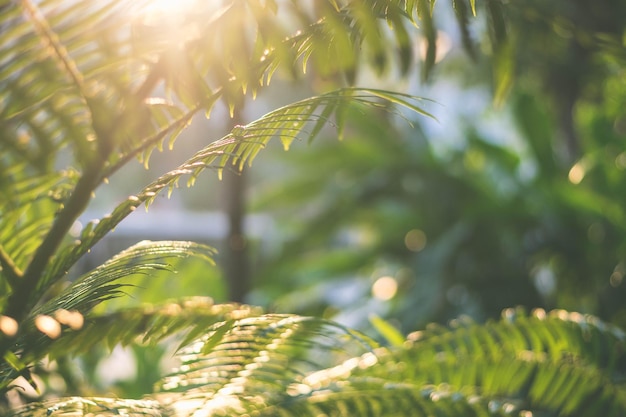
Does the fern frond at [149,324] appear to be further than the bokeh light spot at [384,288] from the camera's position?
No

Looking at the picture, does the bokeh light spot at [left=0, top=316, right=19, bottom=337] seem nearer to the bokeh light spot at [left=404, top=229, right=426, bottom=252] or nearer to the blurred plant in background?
the blurred plant in background

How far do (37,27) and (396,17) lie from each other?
0.24m

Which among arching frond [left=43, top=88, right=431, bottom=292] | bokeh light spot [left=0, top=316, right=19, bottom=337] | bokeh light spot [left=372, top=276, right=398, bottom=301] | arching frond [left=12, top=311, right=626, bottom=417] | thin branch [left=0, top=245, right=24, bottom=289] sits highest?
arching frond [left=43, top=88, right=431, bottom=292]

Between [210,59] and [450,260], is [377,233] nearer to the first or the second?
[450,260]

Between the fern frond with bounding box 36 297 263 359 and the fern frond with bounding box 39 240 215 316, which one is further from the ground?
the fern frond with bounding box 39 240 215 316

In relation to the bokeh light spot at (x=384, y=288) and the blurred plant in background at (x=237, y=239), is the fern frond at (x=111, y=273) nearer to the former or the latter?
the blurred plant in background at (x=237, y=239)

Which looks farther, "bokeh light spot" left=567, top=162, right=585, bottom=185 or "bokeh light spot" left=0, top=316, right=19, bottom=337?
"bokeh light spot" left=567, top=162, right=585, bottom=185

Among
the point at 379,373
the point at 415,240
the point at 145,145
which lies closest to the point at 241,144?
the point at 145,145

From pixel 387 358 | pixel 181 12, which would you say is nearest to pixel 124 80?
pixel 181 12

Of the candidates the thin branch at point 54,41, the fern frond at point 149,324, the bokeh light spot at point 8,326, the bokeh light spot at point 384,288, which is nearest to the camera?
the bokeh light spot at point 8,326

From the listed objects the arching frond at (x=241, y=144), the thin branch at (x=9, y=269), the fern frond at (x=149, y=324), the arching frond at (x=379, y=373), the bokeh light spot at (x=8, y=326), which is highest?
the arching frond at (x=241, y=144)

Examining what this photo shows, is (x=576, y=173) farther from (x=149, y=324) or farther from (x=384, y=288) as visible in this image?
(x=149, y=324)

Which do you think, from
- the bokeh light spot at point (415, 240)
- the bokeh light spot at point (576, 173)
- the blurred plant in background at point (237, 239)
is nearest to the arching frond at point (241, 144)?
the blurred plant in background at point (237, 239)

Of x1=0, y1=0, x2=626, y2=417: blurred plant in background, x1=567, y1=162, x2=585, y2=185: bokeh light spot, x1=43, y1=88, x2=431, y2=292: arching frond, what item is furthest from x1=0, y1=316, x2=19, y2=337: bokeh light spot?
x1=567, y1=162, x2=585, y2=185: bokeh light spot
